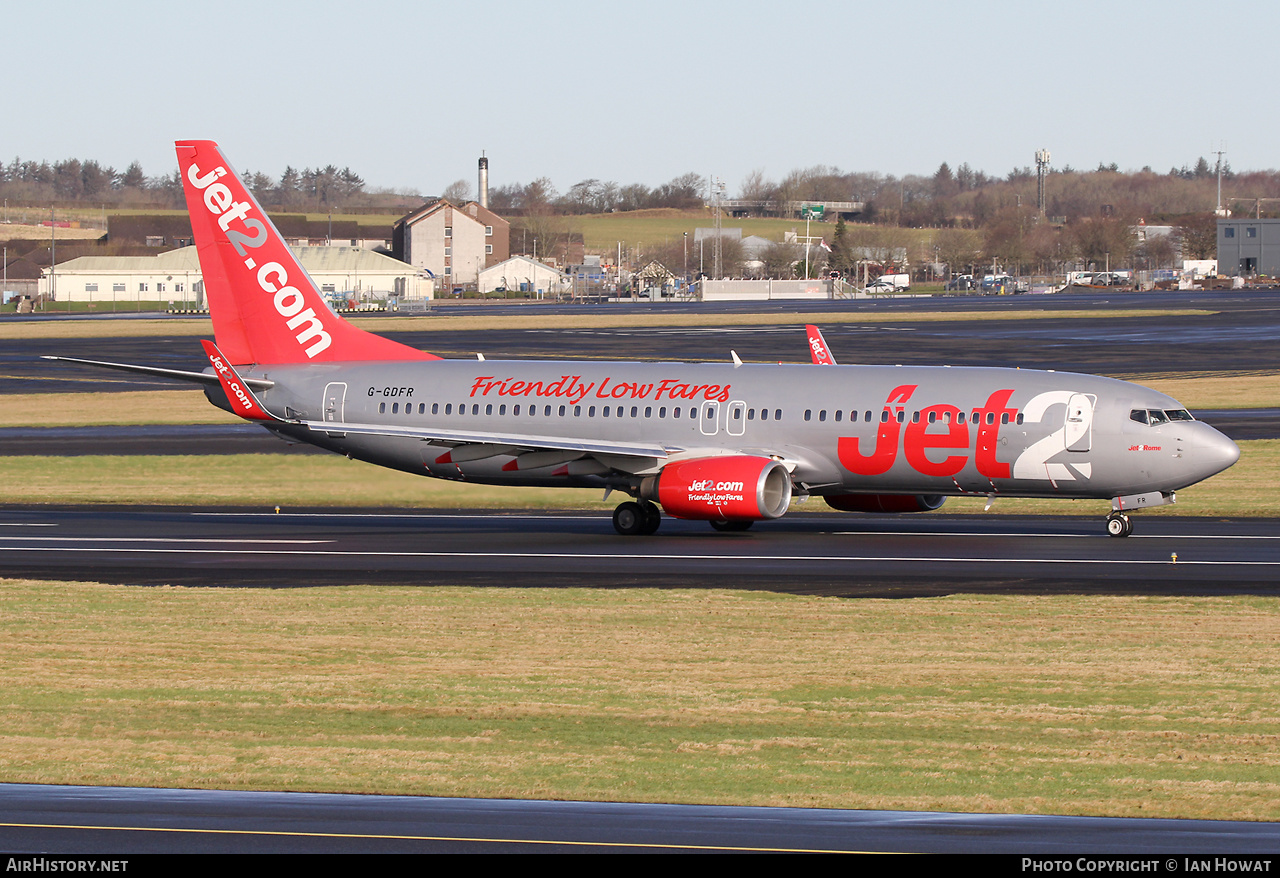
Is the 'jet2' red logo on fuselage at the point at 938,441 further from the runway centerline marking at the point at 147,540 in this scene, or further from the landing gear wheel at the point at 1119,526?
the runway centerline marking at the point at 147,540

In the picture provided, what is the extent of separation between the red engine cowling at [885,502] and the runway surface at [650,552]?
0.63 m

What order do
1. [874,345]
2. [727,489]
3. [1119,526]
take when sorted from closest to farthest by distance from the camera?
[727,489]
[1119,526]
[874,345]

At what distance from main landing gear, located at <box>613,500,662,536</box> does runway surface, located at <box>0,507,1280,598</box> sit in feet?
1.66

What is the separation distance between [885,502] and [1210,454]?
8.01 metres

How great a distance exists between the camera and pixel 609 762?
17.0 metres

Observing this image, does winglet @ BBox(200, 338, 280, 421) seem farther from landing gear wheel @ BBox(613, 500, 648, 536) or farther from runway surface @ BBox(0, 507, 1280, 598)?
landing gear wheel @ BBox(613, 500, 648, 536)

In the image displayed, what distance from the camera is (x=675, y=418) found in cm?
3984

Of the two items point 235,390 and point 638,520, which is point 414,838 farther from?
point 235,390

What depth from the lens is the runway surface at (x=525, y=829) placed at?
13.2 metres

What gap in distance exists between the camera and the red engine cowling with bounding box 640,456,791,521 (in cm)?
3703

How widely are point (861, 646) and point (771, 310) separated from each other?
14137 cm

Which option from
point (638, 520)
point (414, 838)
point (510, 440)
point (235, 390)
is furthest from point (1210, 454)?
point (414, 838)

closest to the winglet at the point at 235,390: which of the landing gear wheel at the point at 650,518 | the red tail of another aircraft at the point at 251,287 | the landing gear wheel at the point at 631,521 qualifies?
the red tail of another aircraft at the point at 251,287

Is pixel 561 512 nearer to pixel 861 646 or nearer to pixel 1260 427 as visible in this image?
pixel 861 646
